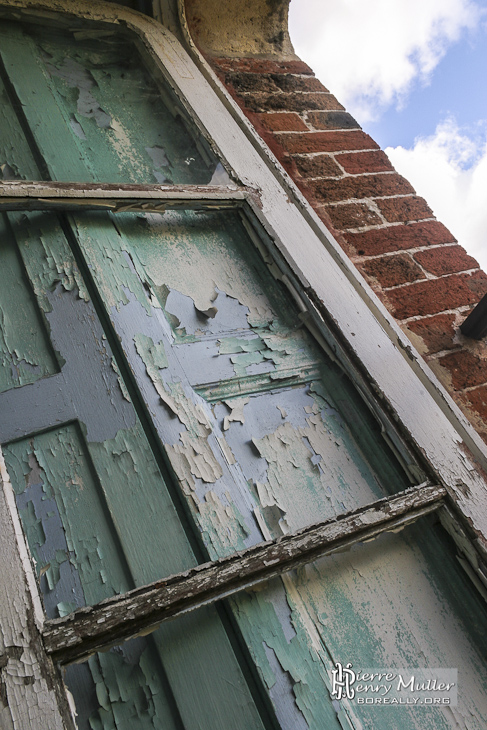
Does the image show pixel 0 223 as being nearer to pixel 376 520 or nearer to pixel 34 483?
pixel 34 483

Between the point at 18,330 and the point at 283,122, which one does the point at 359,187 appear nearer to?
the point at 283,122

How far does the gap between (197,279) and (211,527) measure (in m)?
0.63

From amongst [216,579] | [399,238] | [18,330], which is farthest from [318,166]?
[216,579]

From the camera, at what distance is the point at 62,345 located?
983 mm

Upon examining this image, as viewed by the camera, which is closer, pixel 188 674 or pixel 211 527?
pixel 188 674

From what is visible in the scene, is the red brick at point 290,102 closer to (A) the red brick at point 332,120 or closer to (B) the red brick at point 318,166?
(A) the red brick at point 332,120

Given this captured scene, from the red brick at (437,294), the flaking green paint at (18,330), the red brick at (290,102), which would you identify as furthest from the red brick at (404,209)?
the flaking green paint at (18,330)

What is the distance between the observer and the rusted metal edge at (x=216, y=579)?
2.19 feet

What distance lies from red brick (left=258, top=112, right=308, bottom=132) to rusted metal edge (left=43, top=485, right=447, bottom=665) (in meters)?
1.26

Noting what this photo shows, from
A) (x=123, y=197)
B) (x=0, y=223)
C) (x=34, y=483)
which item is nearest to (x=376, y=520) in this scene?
(x=34, y=483)

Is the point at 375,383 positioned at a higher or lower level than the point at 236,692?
higher

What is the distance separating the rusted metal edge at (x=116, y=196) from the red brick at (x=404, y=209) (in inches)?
17.7

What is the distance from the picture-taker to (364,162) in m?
1.63

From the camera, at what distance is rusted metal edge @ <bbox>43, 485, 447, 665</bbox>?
2.19ft
